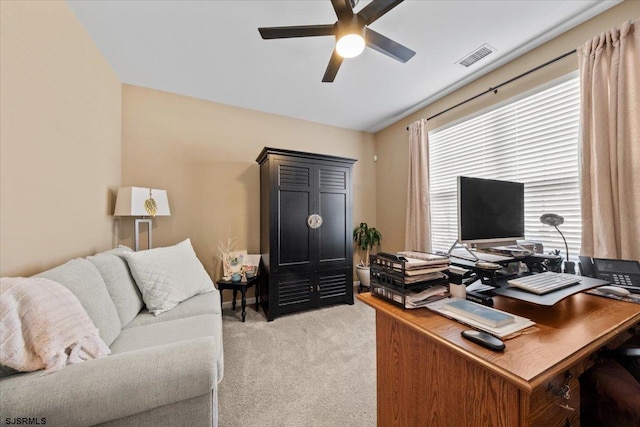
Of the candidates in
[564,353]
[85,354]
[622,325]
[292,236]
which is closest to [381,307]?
[564,353]

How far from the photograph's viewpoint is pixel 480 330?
807 millimetres

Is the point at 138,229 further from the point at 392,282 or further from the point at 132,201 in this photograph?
the point at 392,282

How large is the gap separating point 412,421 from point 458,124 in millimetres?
2967

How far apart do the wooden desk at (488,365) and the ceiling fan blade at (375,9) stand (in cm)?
167

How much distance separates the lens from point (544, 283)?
107cm

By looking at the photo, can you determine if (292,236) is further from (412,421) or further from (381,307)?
(412,421)

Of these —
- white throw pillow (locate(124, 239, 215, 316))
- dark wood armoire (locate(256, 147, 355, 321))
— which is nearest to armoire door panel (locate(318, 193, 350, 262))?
dark wood armoire (locate(256, 147, 355, 321))

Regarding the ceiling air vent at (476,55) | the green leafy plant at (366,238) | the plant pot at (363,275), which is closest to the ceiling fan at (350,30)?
the ceiling air vent at (476,55)

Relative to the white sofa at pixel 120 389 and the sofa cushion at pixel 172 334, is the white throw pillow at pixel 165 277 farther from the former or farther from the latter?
the white sofa at pixel 120 389

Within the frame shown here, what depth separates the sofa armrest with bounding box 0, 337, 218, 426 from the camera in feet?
2.25

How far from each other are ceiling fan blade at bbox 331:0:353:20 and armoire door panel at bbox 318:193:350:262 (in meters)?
1.82

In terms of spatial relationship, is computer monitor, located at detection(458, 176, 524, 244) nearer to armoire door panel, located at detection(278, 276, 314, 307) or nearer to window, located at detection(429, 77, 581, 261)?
window, located at detection(429, 77, 581, 261)

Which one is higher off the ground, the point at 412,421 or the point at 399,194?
the point at 399,194

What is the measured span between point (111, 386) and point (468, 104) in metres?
3.55
